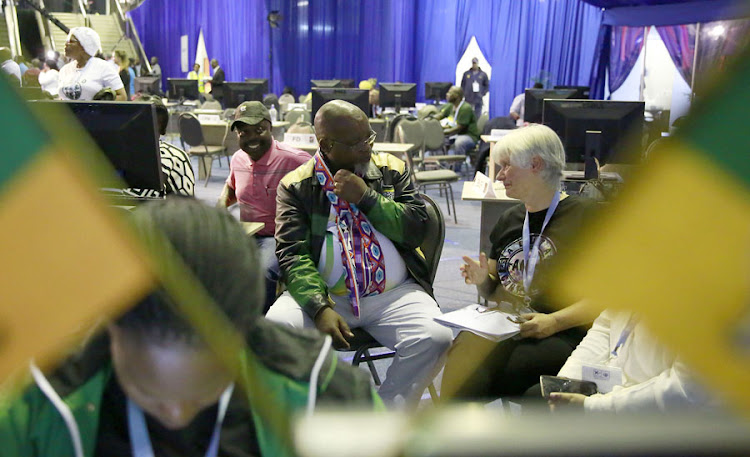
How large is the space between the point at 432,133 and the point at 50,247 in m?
6.49

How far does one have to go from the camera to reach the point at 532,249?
6.64 feet

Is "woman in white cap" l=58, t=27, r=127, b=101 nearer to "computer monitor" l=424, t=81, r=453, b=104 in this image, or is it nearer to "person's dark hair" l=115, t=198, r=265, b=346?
"person's dark hair" l=115, t=198, r=265, b=346

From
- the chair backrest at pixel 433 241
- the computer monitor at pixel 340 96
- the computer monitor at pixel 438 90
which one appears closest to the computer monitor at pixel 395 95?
the computer monitor at pixel 438 90

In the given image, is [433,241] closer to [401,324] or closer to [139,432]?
[401,324]

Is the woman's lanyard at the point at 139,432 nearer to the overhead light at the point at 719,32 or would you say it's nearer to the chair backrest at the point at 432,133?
the overhead light at the point at 719,32

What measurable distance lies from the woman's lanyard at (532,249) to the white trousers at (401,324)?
0.34m

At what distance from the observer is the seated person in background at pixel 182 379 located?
42 centimetres

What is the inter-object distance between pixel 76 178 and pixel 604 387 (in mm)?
1524

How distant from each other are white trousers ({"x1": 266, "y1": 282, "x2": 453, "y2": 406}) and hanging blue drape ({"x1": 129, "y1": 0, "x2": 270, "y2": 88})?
13.6 metres

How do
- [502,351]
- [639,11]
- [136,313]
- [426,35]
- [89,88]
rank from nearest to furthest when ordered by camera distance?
[136,313] < [502,351] < [89,88] < [639,11] < [426,35]

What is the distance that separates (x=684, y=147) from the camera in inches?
8.9

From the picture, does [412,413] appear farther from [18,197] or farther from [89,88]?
[89,88]

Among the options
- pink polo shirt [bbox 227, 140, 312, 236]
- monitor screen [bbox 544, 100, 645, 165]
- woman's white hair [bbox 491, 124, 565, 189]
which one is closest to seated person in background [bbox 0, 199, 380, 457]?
woman's white hair [bbox 491, 124, 565, 189]

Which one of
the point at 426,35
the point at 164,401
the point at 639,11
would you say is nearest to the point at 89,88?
the point at 164,401
